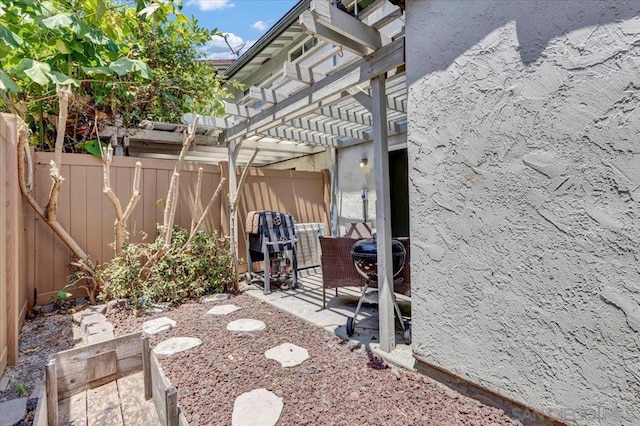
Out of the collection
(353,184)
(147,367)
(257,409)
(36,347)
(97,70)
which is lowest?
(257,409)

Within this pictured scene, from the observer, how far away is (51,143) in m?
5.29

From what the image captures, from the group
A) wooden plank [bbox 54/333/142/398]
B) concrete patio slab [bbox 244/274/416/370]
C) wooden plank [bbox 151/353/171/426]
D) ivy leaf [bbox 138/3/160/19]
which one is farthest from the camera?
ivy leaf [bbox 138/3/160/19]

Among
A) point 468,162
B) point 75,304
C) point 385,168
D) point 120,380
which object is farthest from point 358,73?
point 75,304

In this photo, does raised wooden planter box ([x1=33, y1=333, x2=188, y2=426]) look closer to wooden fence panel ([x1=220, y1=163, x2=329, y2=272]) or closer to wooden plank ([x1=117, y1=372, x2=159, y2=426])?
wooden plank ([x1=117, y1=372, x2=159, y2=426])

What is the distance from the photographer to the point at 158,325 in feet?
12.6

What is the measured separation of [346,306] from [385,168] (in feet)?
7.55

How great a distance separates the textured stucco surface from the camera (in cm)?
169

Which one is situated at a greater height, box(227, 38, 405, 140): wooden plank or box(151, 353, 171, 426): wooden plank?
box(227, 38, 405, 140): wooden plank

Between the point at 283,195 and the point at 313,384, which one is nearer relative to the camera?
the point at 313,384

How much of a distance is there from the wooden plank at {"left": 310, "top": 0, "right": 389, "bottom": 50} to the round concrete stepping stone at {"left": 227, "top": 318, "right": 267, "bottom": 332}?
10.7 feet

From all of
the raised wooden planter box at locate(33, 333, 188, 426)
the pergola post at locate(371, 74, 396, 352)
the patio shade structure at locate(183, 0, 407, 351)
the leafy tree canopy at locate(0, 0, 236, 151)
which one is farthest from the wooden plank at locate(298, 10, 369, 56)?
the leafy tree canopy at locate(0, 0, 236, 151)

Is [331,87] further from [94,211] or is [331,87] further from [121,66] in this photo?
[94,211]

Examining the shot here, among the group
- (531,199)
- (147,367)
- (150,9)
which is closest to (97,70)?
(150,9)

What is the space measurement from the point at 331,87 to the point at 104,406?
3.52 m
